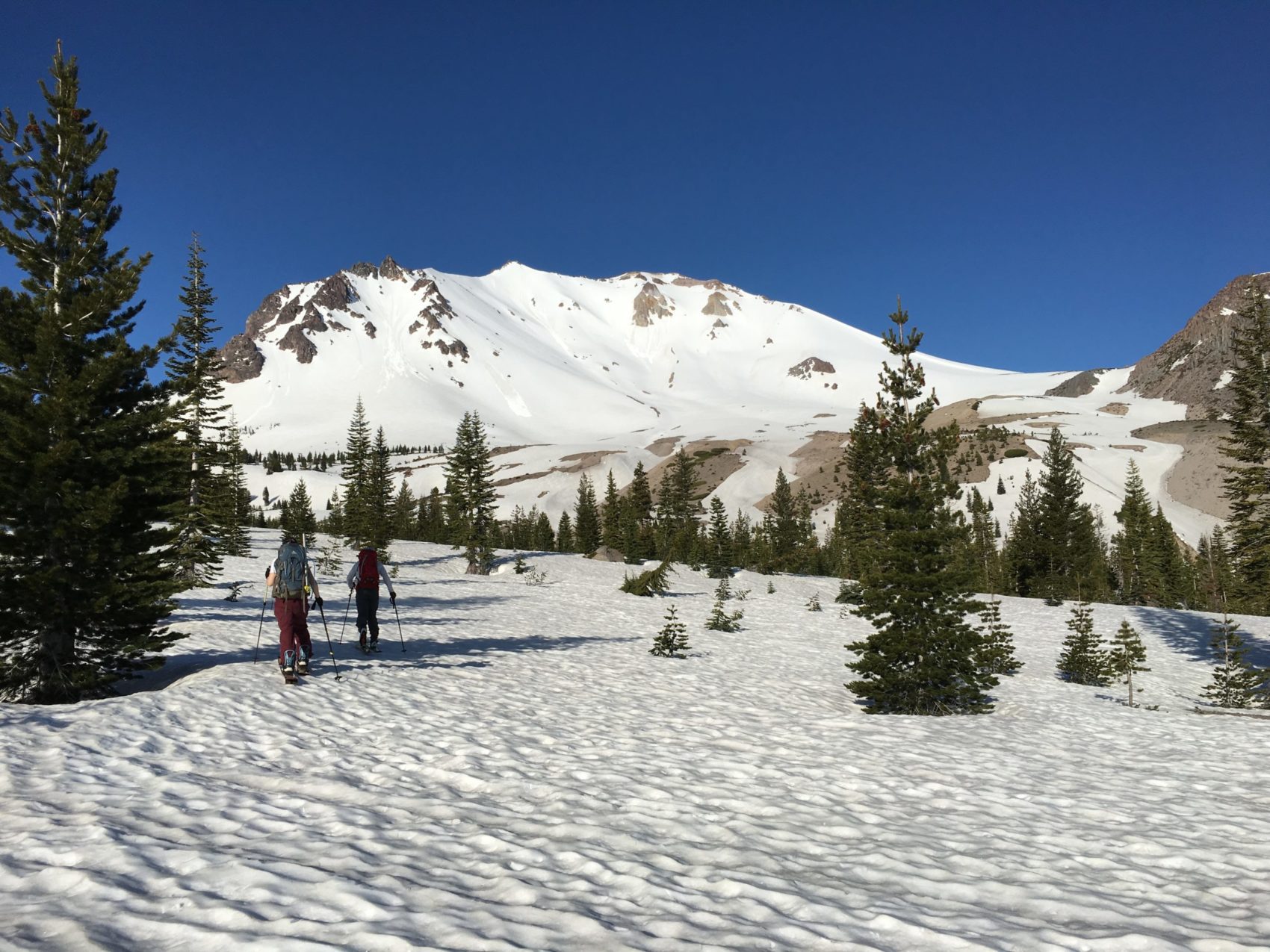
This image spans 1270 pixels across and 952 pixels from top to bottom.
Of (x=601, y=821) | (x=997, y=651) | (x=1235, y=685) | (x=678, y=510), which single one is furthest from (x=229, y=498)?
(x=678, y=510)

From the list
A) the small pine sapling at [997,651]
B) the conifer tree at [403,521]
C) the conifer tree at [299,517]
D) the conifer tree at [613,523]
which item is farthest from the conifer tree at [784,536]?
the small pine sapling at [997,651]

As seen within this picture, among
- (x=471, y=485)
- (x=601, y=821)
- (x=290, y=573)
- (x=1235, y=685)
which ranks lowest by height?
(x=1235, y=685)

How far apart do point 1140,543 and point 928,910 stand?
7478 centimetres

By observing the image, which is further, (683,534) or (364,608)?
(683,534)

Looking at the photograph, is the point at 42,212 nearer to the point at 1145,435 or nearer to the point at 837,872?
the point at 837,872

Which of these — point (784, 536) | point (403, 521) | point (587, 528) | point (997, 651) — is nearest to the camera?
point (997, 651)

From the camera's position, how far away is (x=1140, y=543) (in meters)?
63.0

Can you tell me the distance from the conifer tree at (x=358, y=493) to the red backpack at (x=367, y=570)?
118ft

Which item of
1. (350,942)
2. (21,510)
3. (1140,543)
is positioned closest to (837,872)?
(350,942)

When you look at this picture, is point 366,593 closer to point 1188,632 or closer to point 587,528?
point 1188,632

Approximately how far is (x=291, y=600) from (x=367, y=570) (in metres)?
4.14

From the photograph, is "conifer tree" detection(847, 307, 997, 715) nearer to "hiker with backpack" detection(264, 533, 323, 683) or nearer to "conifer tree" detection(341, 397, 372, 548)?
"hiker with backpack" detection(264, 533, 323, 683)

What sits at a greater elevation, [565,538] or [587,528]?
[587,528]

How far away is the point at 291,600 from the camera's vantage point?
12.0m
